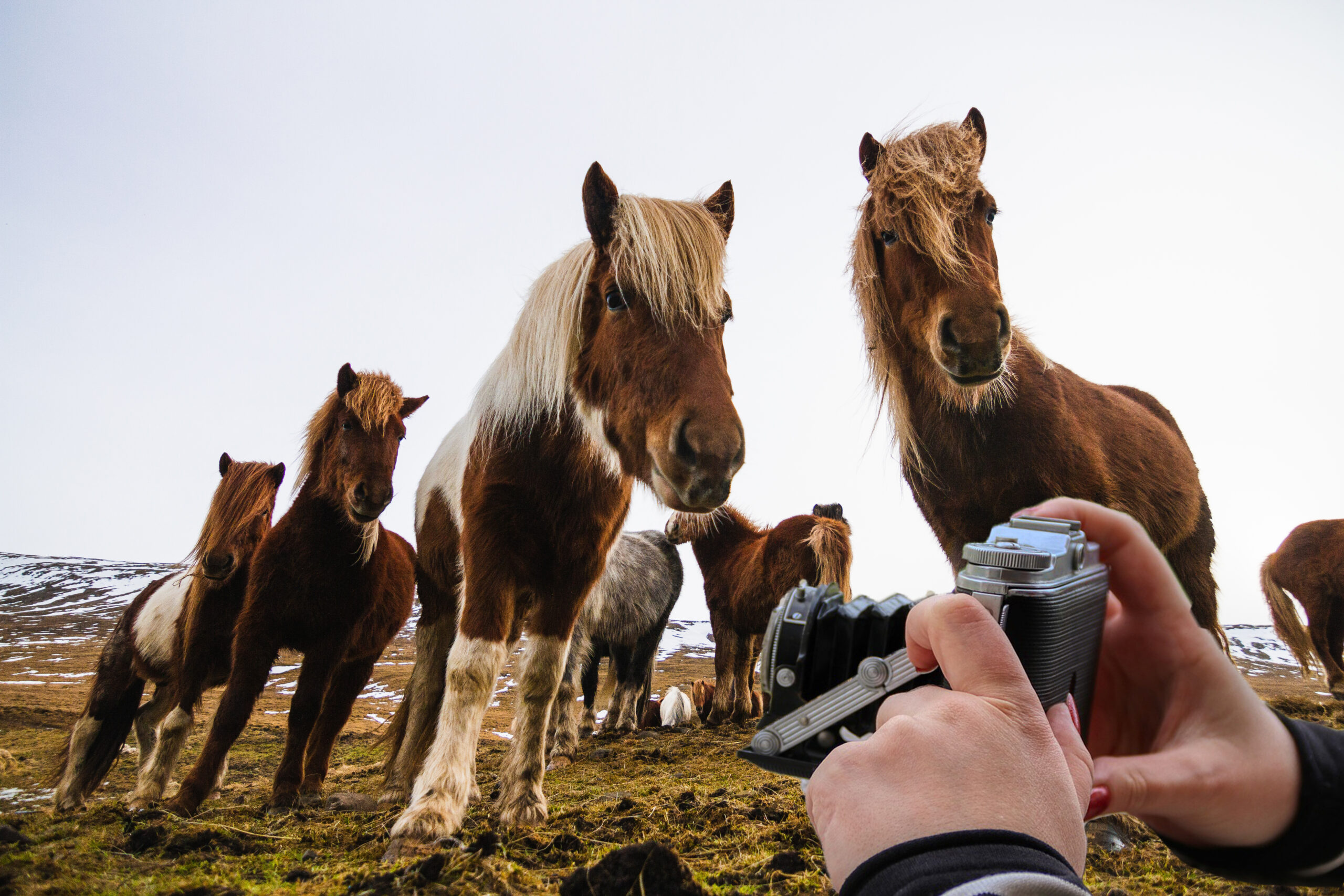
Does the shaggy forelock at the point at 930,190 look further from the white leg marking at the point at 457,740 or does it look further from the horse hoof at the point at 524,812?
the horse hoof at the point at 524,812

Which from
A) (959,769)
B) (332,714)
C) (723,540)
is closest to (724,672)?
(723,540)

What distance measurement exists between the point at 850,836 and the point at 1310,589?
8157 mm

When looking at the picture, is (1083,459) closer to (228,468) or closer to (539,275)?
(539,275)

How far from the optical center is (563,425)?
2.60 meters

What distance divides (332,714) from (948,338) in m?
3.73

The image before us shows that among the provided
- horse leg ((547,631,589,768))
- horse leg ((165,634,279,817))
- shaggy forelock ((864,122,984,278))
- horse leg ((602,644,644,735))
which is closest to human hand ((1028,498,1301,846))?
shaggy forelock ((864,122,984,278))

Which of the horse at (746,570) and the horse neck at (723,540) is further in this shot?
the horse neck at (723,540)

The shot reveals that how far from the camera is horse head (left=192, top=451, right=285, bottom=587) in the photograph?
3375 millimetres

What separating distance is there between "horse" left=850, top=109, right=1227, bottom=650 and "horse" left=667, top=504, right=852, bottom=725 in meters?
2.62

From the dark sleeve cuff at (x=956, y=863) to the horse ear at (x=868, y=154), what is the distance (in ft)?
8.76

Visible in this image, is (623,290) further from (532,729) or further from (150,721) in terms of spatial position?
(150,721)

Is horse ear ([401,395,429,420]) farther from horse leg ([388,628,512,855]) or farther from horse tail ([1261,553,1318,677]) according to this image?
horse tail ([1261,553,1318,677])

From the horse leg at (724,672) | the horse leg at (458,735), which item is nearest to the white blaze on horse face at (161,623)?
the horse leg at (458,735)

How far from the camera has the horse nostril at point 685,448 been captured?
1.85 m
